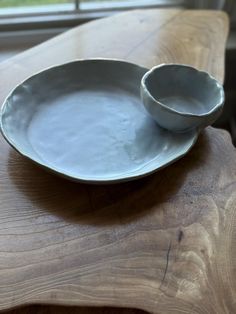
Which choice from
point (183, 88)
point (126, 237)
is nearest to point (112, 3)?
point (183, 88)

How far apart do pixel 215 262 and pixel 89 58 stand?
18.9 inches

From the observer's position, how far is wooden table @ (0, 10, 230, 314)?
52cm

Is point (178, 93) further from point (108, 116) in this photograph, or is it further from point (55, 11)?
point (55, 11)

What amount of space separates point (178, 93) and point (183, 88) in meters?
0.01

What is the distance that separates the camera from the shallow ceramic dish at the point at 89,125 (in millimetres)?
661

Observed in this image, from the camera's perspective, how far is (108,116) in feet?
2.47

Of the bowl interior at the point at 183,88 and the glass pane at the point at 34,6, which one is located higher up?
the bowl interior at the point at 183,88

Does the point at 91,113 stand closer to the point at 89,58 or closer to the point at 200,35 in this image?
the point at 89,58

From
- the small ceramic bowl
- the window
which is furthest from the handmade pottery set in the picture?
the window

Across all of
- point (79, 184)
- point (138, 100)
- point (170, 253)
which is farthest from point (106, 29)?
point (170, 253)

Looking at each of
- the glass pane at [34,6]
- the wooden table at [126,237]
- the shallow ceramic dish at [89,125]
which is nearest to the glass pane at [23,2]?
the glass pane at [34,6]

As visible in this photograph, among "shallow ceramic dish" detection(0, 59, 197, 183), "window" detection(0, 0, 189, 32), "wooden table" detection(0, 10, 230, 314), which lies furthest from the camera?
"window" detection(0, 0, 189, 32)

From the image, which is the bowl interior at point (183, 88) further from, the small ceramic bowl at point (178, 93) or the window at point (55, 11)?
the window at point (55, 11)

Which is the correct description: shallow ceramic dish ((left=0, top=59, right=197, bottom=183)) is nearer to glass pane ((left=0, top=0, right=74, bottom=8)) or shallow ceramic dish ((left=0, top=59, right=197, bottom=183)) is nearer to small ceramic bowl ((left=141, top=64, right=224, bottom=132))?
small ceramic bowl ((left=141, top=64, right=224, bottom=132))
